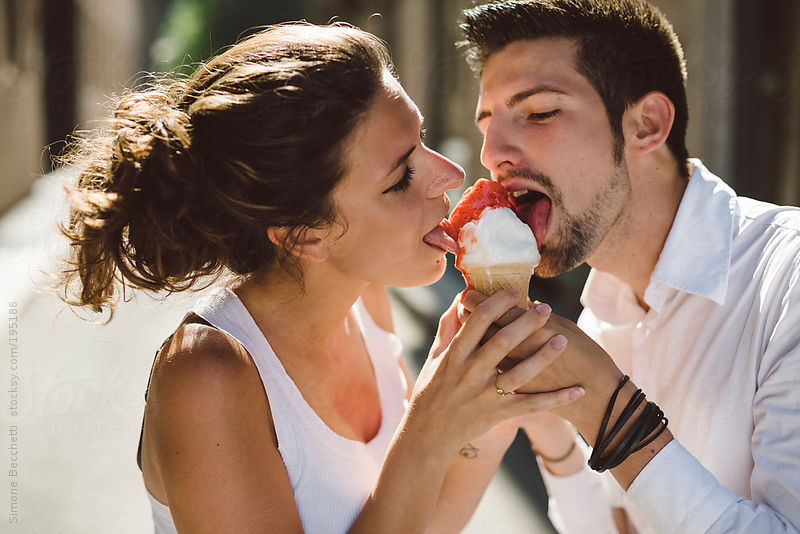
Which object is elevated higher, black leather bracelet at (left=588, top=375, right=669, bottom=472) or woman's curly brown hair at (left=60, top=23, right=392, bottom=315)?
woman's curly brown hair at (left=60, top=23, right=392, bottom=315)

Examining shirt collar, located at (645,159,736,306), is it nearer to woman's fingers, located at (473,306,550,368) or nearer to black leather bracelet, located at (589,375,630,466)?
black leather bracelet, located at (589,375,630,466)

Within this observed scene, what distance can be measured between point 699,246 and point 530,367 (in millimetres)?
998

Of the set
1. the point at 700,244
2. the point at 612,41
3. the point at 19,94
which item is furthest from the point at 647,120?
the point at 19,94

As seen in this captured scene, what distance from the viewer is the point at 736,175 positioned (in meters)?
6.81

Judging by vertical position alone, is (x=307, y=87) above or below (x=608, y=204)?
above

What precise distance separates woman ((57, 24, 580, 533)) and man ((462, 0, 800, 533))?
32cm

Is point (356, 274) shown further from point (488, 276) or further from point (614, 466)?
point (614, 466)

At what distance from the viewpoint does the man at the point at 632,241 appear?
232 cm

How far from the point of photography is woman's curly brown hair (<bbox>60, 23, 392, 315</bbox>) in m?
2.18

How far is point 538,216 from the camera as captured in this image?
9.40ft

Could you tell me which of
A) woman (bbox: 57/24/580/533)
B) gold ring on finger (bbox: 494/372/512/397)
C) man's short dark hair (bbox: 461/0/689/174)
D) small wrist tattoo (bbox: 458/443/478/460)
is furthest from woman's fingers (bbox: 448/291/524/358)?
man's short dark hair (bbox: 461/0/689/174)

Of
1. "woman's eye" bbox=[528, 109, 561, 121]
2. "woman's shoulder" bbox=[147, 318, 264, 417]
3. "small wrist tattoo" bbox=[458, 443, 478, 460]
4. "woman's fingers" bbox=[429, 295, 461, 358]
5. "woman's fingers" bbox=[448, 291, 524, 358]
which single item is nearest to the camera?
"woman's shoulder" bbox=[147, 318, 264, 417]

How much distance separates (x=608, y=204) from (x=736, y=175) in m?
4.61

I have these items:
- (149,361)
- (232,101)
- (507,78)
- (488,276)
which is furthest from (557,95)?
(149,361)
